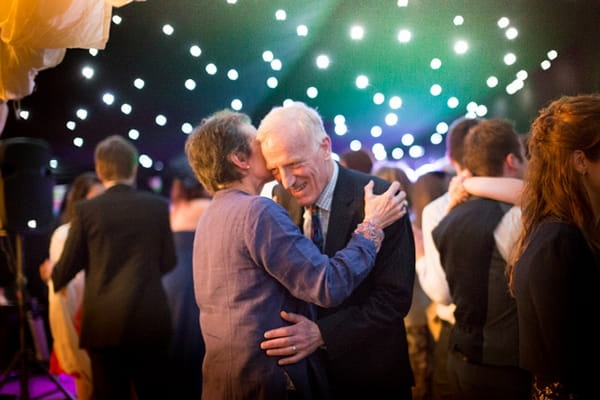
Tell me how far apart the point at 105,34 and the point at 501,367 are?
1851 mm

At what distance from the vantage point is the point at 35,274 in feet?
20.0

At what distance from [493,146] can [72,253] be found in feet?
7.29

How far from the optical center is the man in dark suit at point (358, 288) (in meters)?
2.03

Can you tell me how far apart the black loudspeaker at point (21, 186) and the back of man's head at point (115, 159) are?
0.76m

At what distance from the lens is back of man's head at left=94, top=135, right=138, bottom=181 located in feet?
11.0

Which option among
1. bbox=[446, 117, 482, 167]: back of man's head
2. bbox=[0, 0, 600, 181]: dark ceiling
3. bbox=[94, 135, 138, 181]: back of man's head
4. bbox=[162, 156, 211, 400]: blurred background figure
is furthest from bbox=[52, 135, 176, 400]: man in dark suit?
bbox=[446, 117, 482, 167]: back of man's head

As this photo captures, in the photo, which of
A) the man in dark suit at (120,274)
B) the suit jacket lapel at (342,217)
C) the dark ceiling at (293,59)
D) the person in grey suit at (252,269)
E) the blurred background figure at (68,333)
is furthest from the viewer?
the blurred background figure at (68,333)

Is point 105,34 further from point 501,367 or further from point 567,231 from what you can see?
point 501,367

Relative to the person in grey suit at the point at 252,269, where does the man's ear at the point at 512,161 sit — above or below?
above

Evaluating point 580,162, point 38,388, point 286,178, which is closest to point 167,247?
point 286,178

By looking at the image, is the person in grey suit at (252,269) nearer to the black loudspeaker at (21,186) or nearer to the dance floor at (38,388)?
the black loudspeaker at (21,186)

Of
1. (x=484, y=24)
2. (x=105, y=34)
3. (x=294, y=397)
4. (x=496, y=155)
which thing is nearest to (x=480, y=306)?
(x=496, y=155)

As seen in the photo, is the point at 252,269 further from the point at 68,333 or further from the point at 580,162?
the point at 68,333

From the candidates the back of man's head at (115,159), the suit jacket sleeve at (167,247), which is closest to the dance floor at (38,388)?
the suit jacket sleeve at (167,247)
